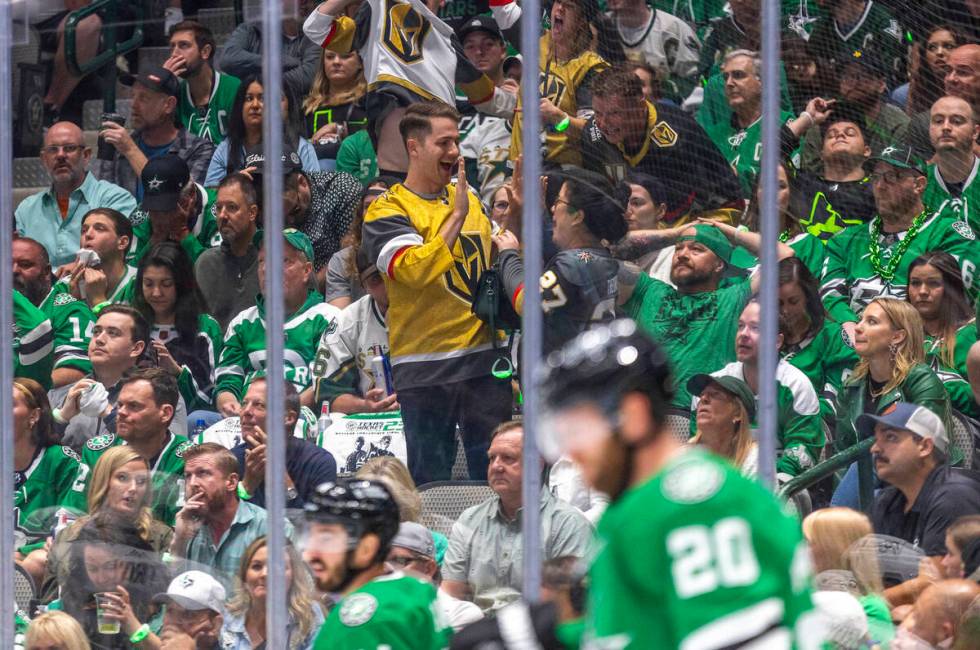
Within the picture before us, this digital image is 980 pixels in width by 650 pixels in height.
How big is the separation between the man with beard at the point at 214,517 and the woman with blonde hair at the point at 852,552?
1287mm

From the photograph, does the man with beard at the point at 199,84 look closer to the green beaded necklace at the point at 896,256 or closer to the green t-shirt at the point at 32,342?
the green t-shirt at the point at 32,342

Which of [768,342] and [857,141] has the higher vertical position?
[857,141]

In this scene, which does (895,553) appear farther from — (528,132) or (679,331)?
(528,132)

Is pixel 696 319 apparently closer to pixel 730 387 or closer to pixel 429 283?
pixel 730 387

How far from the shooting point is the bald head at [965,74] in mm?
3500

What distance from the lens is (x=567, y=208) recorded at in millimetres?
3697

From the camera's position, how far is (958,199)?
3.57 m

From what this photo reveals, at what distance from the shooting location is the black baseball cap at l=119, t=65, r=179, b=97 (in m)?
4.03

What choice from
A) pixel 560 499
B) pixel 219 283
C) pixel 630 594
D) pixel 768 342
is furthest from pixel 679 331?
pixel 630 594

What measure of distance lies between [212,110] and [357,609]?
1.54 metres

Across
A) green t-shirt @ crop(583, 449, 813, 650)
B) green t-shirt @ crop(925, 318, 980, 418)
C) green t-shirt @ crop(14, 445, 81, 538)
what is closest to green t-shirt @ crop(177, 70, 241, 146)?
green t-shirt @ crop(14, 445, 81, 538)

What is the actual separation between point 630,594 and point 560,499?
160 centimetres

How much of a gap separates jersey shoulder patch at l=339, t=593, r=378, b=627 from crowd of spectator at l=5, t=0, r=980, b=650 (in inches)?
5.2

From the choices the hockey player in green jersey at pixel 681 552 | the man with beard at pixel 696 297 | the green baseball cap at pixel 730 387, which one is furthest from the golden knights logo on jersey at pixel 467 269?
the hockey player in green jersey at pixel 681 552
